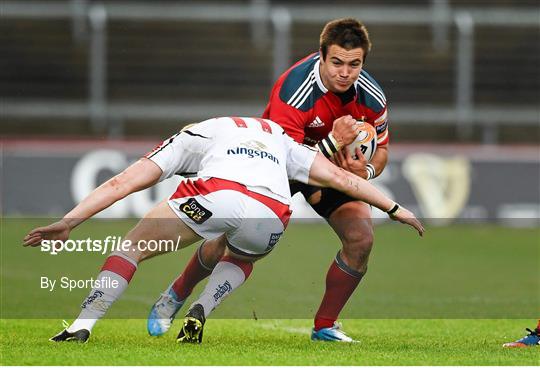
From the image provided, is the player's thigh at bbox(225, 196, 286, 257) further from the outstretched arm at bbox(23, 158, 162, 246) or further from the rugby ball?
the rugby ball

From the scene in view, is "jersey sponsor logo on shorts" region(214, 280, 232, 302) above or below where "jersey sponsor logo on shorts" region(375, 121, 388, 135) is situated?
below

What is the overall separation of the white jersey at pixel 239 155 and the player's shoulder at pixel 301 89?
66cm

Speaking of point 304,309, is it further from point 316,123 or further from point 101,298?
point 101,298

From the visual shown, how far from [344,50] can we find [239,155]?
1.04 metres

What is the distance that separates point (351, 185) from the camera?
21.9 feet

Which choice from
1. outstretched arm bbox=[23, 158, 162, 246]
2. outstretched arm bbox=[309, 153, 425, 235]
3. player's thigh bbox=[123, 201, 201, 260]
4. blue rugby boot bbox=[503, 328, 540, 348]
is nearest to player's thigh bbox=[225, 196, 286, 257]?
player's thigh bbox=[123, 201, 201, 260]

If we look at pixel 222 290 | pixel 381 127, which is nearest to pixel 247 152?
pixel 222 290

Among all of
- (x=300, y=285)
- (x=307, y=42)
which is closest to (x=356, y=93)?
(x=300, y=285)

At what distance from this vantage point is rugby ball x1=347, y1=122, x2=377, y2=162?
738cm

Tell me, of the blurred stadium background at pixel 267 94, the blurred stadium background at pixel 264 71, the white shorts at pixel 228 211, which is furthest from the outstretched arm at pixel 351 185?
the blurred stadium background at pixel 264 71

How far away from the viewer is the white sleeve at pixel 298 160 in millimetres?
6695

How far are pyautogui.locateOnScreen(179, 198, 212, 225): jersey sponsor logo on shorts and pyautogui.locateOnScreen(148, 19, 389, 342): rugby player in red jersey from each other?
0.83 meters

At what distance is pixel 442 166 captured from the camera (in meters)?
18.3

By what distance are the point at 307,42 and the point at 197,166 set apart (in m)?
15.0
